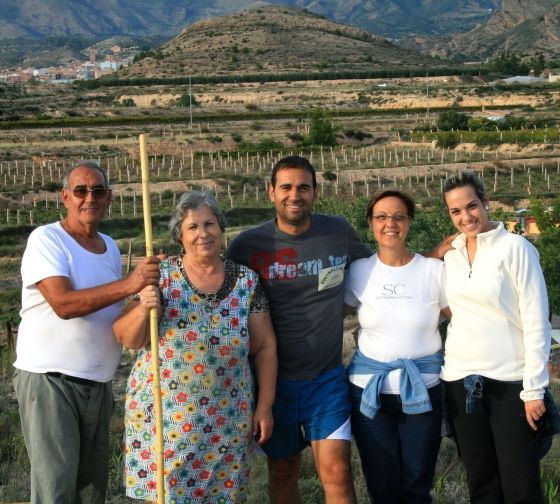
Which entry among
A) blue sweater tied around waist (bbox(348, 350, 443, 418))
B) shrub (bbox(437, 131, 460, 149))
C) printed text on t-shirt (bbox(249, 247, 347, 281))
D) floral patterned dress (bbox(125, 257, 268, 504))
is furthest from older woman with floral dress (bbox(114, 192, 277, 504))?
shrub (bbox(437, 131, 460, 149))

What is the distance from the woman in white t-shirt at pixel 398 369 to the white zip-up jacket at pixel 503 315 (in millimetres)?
168

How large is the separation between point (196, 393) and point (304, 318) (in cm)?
66

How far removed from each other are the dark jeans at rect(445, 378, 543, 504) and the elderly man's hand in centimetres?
147

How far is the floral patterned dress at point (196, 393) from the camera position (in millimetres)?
3875

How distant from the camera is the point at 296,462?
14.3ft

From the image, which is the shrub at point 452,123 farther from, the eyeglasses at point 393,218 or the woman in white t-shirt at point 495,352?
the woman in white t-shirt at point 495,352

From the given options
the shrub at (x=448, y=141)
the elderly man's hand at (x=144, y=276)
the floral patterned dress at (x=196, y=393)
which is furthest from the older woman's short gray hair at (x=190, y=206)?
the shrub at (x=448, y=141)

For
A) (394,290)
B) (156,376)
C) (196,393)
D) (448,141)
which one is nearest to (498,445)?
(394,290)

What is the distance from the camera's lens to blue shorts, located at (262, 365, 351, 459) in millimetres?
4227

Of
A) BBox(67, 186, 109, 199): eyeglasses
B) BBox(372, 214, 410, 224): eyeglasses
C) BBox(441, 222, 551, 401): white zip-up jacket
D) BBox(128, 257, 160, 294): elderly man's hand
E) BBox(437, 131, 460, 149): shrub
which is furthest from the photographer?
BBox(437, 131, 460, 149): shrub

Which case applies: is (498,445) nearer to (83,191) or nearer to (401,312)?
(401,312)

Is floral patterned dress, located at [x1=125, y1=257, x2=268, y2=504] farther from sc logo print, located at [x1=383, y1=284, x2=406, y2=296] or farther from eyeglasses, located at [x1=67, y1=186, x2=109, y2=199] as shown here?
sc logo print, located at [x1=383, y1=284, x2=406, y2=296]

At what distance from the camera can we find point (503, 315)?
3.92 m

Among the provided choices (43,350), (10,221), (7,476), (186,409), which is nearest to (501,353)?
(186,409)
